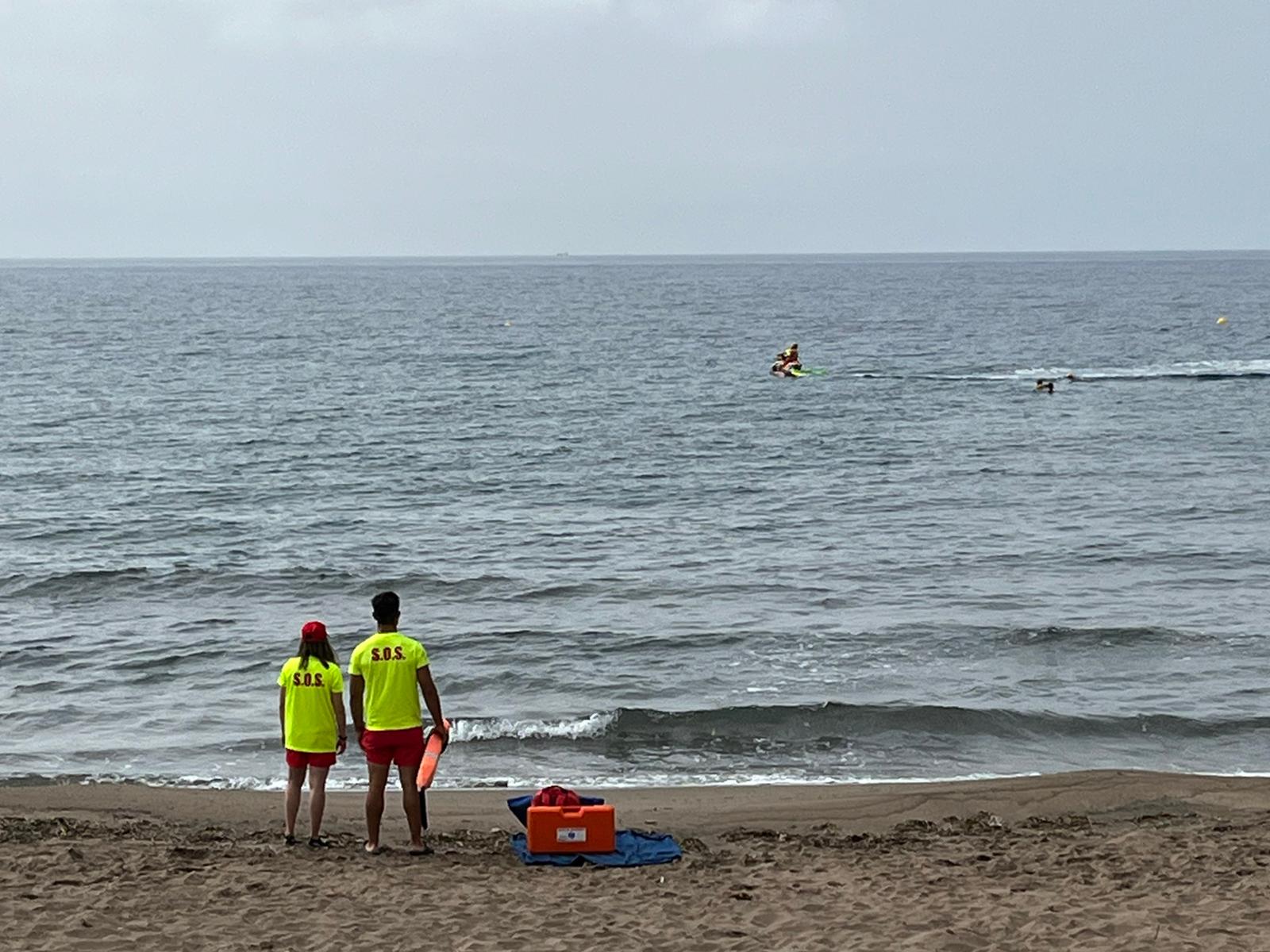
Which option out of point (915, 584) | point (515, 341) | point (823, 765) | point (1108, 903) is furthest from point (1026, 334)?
point (1108, 903)

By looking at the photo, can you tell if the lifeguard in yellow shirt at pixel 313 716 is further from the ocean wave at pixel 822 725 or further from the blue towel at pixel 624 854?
the ocean wave at pixel 822 725

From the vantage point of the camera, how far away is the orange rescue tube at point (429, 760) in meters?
10.8

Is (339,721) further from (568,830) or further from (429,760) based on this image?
(568,830)

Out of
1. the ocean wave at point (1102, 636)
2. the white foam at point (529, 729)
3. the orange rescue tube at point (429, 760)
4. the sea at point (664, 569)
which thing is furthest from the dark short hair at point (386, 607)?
the ocean wave at point (1102, 636)

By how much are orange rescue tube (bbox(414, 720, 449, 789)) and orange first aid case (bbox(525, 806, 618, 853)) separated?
2.46 feet

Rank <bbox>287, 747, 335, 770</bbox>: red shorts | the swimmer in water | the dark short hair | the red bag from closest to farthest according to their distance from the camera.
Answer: the dark short hair < <bbox>287, 747, 335, 770</bbox>: red shorts < the red bag < the swimmer in water

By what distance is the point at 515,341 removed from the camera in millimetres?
82250

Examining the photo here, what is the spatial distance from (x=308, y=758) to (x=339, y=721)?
348mm

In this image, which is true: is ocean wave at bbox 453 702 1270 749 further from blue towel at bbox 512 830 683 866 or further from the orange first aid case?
the orange first aid case

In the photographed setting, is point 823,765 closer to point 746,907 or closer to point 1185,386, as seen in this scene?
point 746,907

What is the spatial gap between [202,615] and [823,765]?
32.0ft

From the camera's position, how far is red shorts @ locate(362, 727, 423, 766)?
1070 centimetres

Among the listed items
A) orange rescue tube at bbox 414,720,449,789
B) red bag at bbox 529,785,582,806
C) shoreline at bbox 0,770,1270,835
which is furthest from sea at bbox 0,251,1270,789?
orange rescue tube at bbox 414,720,449,789

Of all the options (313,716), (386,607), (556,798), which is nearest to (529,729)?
(556,798)
